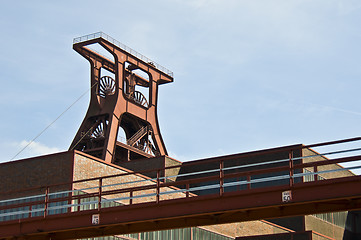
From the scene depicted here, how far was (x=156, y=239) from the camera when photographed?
34531mm

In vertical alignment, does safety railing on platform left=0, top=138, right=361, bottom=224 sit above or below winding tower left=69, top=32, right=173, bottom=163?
below

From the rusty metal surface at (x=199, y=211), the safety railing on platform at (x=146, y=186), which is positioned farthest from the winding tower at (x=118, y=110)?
the rusty metal surface at (x=199, y=211)

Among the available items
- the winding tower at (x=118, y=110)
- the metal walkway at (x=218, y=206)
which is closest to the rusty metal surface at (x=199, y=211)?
the metal walkway at (x=218, y=206)

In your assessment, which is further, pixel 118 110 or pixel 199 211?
pixel 118 110

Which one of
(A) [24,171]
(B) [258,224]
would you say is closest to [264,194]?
(A) [24,171]

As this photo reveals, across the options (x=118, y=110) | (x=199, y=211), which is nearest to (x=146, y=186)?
(x=199, y=211)

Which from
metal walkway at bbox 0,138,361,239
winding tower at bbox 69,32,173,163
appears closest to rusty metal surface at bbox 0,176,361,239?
metal walkway at bbox 0,138,361,239

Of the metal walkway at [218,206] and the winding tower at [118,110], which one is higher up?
the winding tower at [118,110]

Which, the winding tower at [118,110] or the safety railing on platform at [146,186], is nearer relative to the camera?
the safety railing on platform at [146,186]

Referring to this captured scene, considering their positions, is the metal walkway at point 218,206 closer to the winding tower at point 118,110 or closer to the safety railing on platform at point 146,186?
the safety railing on platform at point 146,186

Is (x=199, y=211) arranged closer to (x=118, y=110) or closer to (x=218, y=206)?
(x=218, y=206)

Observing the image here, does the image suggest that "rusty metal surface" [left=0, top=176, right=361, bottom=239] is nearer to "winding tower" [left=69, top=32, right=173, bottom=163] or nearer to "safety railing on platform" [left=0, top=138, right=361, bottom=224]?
"safety railing on platform" [left=0, top=138, right=361, bottom=224]

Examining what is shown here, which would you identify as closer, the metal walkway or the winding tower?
the metal walkway

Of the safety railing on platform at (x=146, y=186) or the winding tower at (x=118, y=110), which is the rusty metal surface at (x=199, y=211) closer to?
the safety railing on platform at (x=146, y=186)
